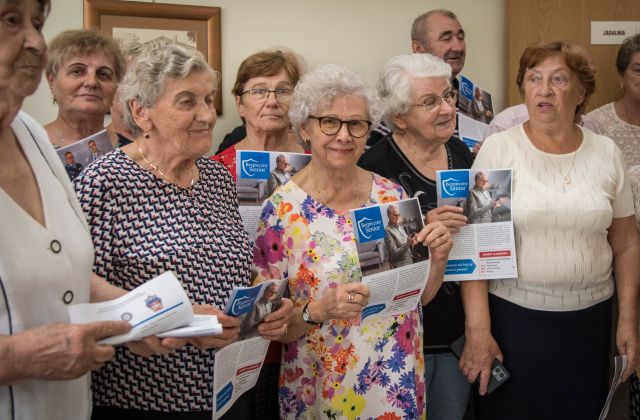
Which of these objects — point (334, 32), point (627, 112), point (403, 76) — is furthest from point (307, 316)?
point (627, 112)

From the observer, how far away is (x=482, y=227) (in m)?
2.45

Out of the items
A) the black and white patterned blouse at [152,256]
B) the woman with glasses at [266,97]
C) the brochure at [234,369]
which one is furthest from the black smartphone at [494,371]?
the woman with glasses at [266,97]

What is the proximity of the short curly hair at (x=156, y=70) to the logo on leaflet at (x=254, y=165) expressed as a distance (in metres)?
0.58

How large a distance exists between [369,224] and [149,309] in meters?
0.82

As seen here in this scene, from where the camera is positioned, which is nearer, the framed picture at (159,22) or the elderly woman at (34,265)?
the elderly woman at (34,265)

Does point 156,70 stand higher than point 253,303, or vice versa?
point 156,70

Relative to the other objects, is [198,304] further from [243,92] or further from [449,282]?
[243,92]

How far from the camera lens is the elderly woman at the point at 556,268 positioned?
2.48 meters

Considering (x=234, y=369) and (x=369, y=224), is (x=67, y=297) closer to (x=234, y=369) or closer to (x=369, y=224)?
(x=234, y=369)

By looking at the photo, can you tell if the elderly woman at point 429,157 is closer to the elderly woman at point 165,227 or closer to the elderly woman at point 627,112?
the elderly woman at point 165,227

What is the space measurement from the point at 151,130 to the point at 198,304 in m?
0.57

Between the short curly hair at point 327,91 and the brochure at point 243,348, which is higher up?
the short curly hair at point 327,91

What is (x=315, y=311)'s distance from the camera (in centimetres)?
207

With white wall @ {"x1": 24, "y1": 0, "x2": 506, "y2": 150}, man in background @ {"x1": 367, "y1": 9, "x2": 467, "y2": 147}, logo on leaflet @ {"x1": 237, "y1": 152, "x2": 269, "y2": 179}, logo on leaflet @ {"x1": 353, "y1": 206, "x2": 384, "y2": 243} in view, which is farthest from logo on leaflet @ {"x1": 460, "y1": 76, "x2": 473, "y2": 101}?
logo on leaflet @ {"x1": 353, "y1": 206, "x2": 384, "y2": 243}
